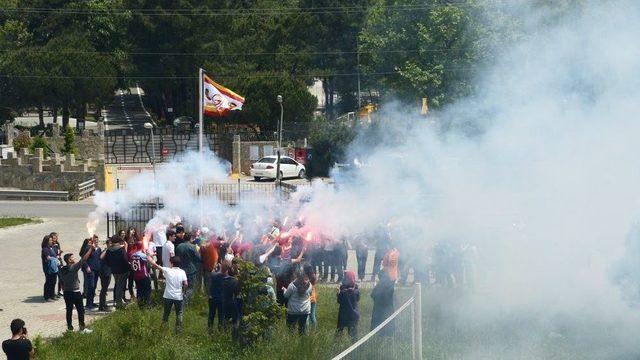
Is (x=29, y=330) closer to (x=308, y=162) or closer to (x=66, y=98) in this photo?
(x=308, y=162)

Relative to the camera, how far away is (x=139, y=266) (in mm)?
20344

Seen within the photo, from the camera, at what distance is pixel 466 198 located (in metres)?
20.6

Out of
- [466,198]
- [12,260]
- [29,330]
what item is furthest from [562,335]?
[12,260]

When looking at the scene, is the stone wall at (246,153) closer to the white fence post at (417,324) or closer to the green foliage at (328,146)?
the green foliage at (328,146)

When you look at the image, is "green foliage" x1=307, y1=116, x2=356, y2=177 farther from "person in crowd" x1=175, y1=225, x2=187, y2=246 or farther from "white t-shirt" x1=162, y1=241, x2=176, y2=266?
"white t-shirt" x1=162, y1=241, x2=176, y2=266

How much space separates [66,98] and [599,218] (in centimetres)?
5524

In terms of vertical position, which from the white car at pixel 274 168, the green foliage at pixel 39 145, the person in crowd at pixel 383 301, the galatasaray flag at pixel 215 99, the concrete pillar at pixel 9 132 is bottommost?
the person in crowd at pixel 383 301

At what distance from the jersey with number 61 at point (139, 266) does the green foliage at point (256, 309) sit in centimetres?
362

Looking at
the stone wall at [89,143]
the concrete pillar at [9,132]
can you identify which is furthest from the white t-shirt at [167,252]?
the concrete pillar at [9,132]

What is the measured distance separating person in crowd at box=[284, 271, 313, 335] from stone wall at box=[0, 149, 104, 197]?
95.4 ft

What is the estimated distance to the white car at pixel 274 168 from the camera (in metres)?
50.0

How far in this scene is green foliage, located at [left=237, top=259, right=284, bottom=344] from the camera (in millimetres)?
16531

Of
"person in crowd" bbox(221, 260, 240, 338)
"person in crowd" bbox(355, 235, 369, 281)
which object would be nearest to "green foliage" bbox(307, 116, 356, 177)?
"person in crowd" bbox(355, 235, 369, 281)

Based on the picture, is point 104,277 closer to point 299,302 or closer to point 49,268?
point 49,268
